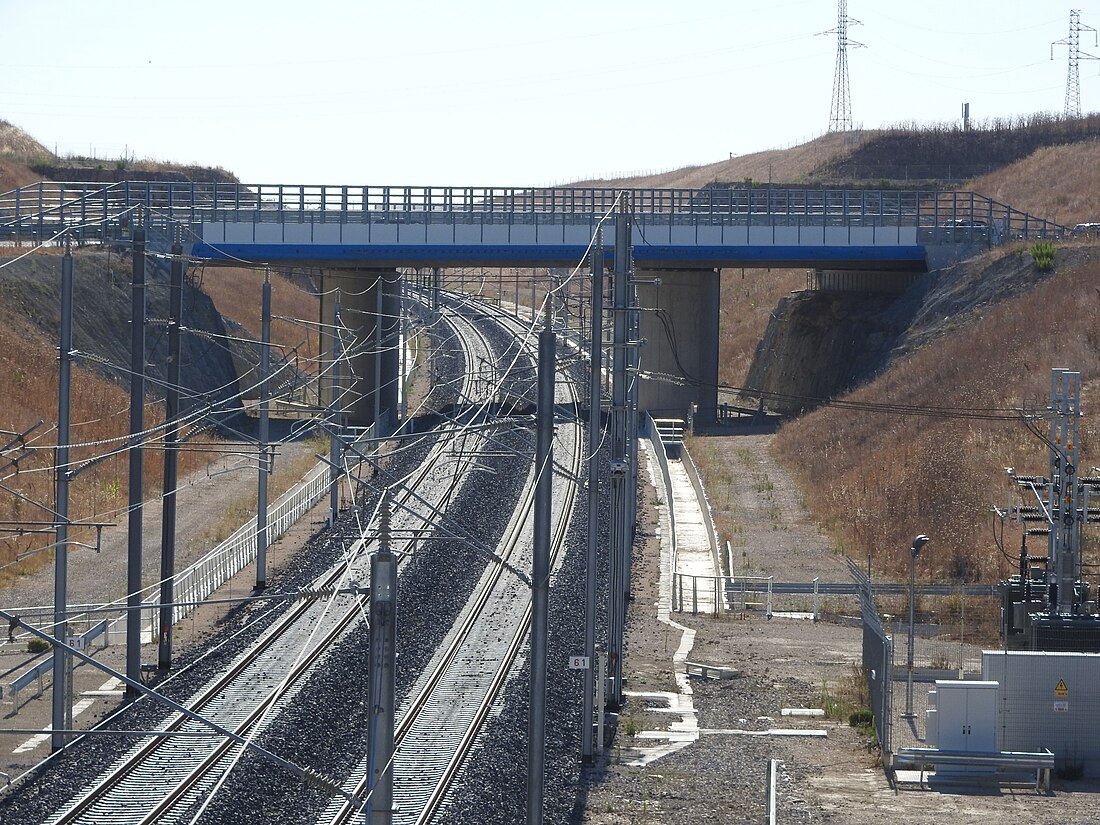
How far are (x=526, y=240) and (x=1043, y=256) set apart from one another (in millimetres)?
16026

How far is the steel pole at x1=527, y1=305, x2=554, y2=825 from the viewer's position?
1254 centimetres

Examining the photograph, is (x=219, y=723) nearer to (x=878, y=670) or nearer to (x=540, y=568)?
(x=540, y=568)

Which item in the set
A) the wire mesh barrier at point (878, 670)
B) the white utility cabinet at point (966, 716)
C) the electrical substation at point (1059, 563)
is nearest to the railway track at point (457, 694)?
the wire mesh barrier at point (878, 670)

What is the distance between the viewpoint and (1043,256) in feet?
152

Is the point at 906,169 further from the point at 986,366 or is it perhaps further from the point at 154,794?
the point at 154,794

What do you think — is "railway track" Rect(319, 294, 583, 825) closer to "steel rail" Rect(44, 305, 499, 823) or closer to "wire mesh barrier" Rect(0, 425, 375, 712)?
"steel rail" Rect(44, 305, 499, 823)

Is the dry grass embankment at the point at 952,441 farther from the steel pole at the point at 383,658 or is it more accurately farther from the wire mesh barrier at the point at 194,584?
the steel pole at the point at 383,658

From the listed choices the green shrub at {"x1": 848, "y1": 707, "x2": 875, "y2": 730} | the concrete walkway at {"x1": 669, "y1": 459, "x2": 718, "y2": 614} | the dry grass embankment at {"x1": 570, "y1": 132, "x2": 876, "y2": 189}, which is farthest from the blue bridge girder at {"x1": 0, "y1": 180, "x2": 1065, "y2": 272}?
the dry grass embankment at {"x1": 570, "y1": 132, "x2": 876, "y2": 189}

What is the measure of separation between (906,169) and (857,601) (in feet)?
246

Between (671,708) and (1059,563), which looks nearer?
(671,708)

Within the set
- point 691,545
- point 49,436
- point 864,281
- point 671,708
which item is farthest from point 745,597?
point 864,281

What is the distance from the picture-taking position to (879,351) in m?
48.5

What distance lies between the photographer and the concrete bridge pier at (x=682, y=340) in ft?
163

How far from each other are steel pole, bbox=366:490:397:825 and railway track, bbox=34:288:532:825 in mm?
635
